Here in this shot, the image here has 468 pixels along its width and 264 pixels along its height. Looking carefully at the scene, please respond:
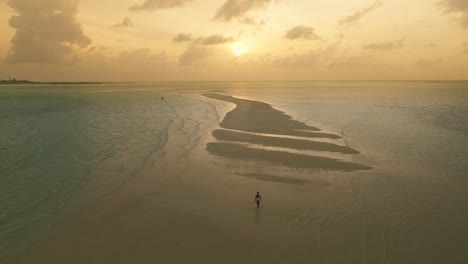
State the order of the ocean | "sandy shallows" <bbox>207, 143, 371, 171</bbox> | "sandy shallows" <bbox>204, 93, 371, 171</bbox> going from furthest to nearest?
"sandy shallows" <bbox>204, 93, 371, 171</bbox>, "sandy shallows" <bbox>207, 143, 371, 171</bbox>, the ocean

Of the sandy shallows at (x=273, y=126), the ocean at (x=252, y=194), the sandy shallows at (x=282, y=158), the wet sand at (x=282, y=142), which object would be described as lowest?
the ocean at (x=252, y=194)

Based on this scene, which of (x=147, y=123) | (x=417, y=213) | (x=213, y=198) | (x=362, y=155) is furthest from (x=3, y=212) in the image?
(x=147, y=123)

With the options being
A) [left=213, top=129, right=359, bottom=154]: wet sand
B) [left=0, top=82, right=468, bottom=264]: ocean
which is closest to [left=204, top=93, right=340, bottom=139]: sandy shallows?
[left=213, top=129, right=359, bottom=154]: wet sand

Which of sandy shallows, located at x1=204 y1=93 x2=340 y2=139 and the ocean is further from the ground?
sandy shallows, located at x1=204 y1=93 x2=340 y2=139

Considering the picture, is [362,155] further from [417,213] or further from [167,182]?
[167,182]

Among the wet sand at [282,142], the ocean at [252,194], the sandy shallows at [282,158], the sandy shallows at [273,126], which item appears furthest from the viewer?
the sandy shallows at [273,126]

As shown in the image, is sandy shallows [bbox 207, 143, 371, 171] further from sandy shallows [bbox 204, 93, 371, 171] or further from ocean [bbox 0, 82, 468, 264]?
ocean [bbox 0, 82, 468, 264]

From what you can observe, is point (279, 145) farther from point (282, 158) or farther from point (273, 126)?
point (273, 126)

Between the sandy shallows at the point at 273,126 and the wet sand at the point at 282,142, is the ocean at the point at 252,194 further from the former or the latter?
the sandy shallows at the point at 273,126

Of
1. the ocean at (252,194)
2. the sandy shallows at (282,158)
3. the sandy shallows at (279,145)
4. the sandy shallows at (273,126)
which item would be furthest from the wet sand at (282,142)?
the sandy shallows at (273,126)

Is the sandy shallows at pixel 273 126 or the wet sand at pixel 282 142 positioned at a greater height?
the sandy shallows at pixel 273 126
